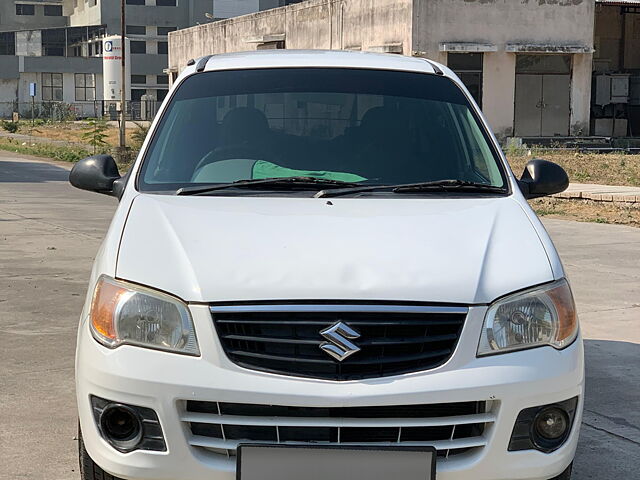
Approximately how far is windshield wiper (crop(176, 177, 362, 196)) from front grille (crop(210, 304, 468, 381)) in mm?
1080

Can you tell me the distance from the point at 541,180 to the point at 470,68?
2827 cm

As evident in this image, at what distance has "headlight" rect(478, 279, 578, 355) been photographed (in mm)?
3297

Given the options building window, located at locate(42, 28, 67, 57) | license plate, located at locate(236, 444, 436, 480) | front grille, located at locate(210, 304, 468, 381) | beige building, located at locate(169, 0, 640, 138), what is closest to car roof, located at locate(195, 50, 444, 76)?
front grille, located at locate(210, 304, 468, 381)

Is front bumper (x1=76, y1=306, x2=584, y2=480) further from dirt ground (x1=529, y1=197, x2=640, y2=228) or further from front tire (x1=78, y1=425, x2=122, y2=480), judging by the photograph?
dirt ground (x1=529, y1=197, x2=640, y2=228)

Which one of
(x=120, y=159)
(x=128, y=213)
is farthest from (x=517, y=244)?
(x=120, y=159)

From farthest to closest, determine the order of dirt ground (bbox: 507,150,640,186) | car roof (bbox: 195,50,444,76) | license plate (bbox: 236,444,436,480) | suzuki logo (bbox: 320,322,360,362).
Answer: dirt ground (bbox: 507,150,640,186) → car roof (bbox: 195,50,444,76) → suzuki logo (bbox: 320,322,360,362) → license plate (bbox: 236,444,436,480)

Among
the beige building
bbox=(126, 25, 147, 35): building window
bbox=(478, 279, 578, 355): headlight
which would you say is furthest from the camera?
bbox=(126, 25, 147, 35): building window

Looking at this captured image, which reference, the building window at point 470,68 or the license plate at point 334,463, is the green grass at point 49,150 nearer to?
the building window at point 470,68

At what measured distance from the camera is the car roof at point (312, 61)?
504 cm

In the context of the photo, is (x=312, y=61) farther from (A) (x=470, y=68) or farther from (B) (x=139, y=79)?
(B) (x=139, y=79)

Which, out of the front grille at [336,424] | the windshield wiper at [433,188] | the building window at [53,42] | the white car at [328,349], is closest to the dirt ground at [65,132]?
the building window at [53,42]

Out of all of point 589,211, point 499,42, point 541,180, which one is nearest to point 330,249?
point 541,180

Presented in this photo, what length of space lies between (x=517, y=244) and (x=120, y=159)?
2557 cm

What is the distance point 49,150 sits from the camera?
33250 mm
